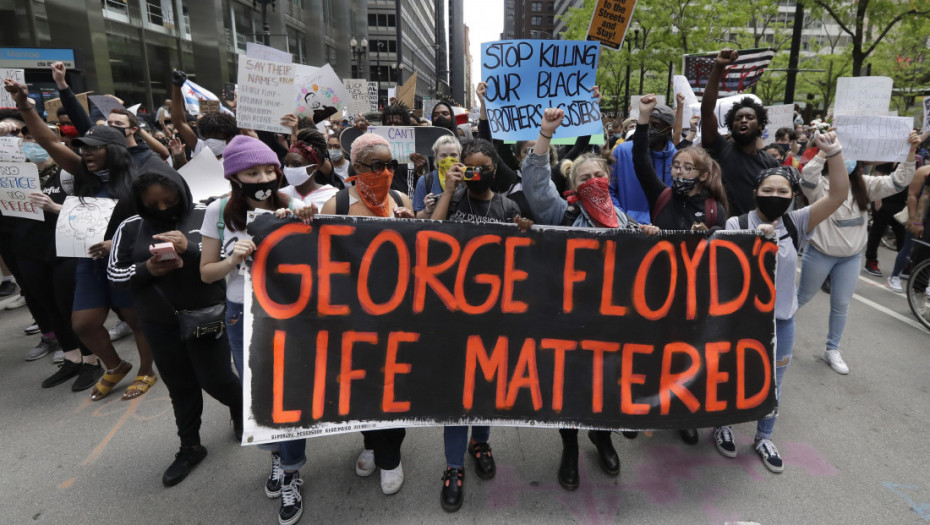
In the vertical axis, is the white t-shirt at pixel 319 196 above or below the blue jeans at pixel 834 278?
Result: above

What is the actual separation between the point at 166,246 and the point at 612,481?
108 inches

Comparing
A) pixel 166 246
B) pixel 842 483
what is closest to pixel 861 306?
pixel 842 483

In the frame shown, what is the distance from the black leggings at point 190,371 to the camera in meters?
2.85

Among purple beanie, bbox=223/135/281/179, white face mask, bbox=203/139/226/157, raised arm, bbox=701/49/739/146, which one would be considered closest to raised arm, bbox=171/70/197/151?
white face mask, bbox=203/139/226/157

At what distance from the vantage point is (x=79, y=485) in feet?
9.63

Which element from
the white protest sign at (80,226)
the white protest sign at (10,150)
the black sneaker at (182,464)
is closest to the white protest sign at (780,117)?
the black sneaker at (182,464)

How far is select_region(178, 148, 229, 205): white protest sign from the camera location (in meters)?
3.51

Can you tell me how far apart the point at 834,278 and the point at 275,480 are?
15.0 feet

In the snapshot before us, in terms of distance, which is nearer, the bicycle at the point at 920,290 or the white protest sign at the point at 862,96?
the white protest sign at the point at 862,96

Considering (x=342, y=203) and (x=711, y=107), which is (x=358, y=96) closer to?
(x=711, y=107)

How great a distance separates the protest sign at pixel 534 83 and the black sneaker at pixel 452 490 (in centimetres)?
243

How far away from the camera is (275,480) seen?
2.86 m

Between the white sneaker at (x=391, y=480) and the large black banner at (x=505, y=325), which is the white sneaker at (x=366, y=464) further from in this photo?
the large black banner at (x=505, y=325)

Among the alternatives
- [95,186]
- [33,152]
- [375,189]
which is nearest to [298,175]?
[375,189]
